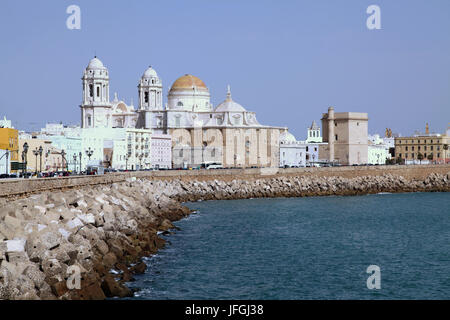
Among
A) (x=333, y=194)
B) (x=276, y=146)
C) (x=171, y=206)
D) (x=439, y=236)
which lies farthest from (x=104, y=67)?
(x=439, y=236)

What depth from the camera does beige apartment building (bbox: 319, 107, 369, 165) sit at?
120 metres

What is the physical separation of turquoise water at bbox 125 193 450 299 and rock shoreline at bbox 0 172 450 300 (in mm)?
1027

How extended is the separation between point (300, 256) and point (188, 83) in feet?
302

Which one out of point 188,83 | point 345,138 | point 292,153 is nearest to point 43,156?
point 188,83

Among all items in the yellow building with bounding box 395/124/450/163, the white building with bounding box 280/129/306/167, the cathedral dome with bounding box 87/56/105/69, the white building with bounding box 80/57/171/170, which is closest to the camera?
the white building with bounding box 80/57/171/170

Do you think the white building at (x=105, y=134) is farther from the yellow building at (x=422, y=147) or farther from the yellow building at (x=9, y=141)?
the yellow building at (x=422, y=147)

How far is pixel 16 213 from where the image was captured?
81.6 ft

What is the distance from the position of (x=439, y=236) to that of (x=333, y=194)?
3345 cm

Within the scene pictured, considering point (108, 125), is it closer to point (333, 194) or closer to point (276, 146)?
point (276, 146)

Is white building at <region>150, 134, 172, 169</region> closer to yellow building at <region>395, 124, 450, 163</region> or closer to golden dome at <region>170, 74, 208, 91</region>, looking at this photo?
Result: golden dome at <region>170, 74, 208, 91</region>

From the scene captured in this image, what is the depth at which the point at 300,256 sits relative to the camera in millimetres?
30875

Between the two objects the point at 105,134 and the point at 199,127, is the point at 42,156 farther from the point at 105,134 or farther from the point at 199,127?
the point at 199,127

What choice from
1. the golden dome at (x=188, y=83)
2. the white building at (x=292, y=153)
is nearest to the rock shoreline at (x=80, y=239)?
the white building at (x=292, y=153)

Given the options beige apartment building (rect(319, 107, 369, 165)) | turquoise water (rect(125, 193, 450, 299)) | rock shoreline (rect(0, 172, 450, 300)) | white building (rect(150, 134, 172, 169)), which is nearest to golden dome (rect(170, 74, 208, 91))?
white building (rect(150, 134, 172, 169))
